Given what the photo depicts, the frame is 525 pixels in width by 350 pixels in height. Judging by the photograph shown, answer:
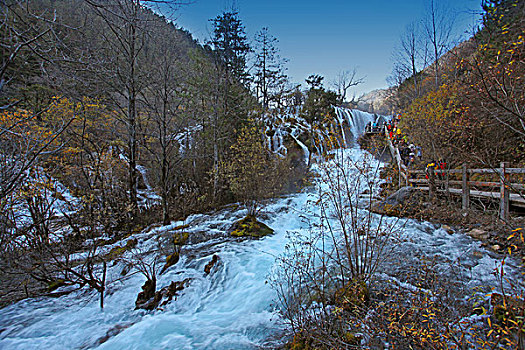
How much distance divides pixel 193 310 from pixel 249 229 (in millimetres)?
3800

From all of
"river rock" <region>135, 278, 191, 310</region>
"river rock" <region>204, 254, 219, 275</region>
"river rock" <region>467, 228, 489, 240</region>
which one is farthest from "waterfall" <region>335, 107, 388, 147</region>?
"river rock" <region>135, 278, 191, 310</region>

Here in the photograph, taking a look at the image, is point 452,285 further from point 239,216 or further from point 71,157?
point 71,157

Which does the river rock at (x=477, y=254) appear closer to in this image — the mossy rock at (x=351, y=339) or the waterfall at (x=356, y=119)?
the mossy rock at (x=351, y=339)

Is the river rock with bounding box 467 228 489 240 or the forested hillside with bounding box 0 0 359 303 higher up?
the forested hillside with bounding box 0 0 359 303

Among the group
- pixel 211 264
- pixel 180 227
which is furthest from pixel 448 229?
pixel 180 227

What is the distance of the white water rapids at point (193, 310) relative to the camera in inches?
149

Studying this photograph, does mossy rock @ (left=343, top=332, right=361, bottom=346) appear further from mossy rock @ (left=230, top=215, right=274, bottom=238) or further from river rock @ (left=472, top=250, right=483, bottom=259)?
mossy rock @ (left=230, top=215, right=274, bottom=238)

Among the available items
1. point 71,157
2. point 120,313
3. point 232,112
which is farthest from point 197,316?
point 232,112

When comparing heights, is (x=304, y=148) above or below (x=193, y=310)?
above

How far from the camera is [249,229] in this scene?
27.0 ft

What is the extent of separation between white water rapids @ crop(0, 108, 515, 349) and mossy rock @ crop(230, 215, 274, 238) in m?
1.01

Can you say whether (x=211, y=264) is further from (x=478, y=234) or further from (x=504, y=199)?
(x=504, y=199)

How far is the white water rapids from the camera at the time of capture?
149 inches

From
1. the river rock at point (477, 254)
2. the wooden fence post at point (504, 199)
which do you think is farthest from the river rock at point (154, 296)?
the wooden fence post at point (504, 199)
